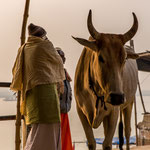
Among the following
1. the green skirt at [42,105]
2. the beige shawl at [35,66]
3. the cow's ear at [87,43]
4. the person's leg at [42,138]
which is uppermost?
the cow's ear at [87,43]

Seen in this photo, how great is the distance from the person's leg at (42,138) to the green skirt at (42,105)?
6cm

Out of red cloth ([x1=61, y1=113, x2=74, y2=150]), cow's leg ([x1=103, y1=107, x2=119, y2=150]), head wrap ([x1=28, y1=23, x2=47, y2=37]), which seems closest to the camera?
head wrap ([x1=28, y1=23, x2=47, y2=37])

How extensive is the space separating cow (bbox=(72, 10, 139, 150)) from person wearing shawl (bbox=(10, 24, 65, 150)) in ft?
1.23

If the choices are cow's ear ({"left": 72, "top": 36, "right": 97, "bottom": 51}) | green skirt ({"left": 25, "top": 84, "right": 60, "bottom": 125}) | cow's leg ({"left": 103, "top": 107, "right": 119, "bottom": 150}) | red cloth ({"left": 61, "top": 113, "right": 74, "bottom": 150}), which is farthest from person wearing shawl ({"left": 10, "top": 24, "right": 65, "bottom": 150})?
red cloth ({"left": 61, "top": 113, "right": 74, "bottom": 150})

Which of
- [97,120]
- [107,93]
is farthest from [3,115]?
[107,93]

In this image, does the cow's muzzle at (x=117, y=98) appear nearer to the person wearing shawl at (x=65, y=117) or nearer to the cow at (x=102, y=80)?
the cow at (x=102, y=80)

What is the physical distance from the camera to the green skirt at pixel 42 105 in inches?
81.7

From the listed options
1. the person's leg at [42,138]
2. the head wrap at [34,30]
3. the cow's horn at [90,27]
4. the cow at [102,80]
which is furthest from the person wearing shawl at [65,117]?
the cow's horn at [90,27]

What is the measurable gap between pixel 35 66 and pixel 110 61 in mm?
716

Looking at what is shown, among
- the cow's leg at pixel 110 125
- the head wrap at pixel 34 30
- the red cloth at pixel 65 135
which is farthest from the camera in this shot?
the red cloth at pixel 65 135

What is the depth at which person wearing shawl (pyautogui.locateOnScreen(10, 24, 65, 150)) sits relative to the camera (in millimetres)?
2082

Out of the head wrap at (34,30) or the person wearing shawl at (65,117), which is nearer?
the head wrap at (34,30)

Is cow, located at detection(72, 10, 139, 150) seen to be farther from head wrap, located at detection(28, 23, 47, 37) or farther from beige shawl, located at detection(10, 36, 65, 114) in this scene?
head wrap, located at detection(28, 23, 47, 37)

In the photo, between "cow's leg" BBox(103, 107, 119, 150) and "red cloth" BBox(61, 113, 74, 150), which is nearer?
"cow's leg" BBox(103, 107, 119, 150)
